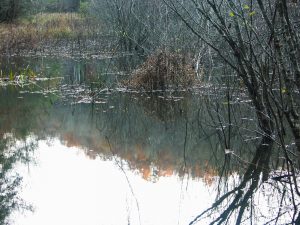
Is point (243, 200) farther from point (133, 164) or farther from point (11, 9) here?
point (11, 9)

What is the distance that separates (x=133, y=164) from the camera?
6117mm

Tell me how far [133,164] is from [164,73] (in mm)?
5375

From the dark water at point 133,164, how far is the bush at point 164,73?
63cm

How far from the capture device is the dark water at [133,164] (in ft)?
14.7

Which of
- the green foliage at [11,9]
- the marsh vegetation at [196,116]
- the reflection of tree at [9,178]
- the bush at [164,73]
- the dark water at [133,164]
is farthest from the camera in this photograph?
the green foliage at [11,9]

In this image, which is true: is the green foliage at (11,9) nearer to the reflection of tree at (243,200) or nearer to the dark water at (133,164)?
the dark water at (133,164)

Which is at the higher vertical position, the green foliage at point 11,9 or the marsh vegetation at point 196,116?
the green foliage at point 11,9

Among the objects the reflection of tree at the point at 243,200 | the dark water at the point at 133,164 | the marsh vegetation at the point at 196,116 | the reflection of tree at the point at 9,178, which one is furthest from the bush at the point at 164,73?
the reflection of tree at the point at 243,200

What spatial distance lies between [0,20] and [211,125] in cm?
2349

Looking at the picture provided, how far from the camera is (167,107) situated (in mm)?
9867

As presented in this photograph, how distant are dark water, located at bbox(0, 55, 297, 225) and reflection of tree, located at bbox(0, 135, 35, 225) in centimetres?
1

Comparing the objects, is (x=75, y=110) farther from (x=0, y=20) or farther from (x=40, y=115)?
(x=0, y=20)

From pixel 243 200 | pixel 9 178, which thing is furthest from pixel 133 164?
pixel 243 200

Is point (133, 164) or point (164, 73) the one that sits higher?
point (164, 73)
